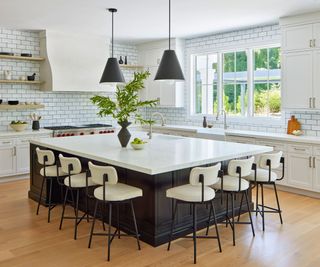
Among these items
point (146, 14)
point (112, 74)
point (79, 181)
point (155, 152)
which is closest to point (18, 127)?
point (112, 74)

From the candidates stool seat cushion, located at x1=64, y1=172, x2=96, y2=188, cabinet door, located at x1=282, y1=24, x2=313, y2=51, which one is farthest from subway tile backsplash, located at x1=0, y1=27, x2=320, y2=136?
stool seat cushion, located at x1=64, y1=172, x2=96, y2=188

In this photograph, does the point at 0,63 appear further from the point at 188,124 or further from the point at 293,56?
the point at 293,56

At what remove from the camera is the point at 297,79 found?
19.2 feet

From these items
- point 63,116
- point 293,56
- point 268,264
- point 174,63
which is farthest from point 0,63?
point 268,264

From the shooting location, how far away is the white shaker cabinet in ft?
21.3

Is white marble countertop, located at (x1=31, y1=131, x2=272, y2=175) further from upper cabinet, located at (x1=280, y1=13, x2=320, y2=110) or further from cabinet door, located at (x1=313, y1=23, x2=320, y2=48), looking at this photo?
cabinet door, located at (x1=313, y1=23, x2=320, y2=48)

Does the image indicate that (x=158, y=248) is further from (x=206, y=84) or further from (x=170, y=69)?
(x=206, y=84)

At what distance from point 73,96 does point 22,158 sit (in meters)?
1.89

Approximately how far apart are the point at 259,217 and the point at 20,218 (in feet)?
9.83

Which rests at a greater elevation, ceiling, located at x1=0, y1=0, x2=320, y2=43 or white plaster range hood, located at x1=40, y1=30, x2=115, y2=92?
ceiling, located at x1=0, y1=0, x2=320, y2=43

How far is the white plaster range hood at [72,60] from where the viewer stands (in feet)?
23.6

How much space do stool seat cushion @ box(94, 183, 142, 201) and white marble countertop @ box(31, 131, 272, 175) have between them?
9.5 inches

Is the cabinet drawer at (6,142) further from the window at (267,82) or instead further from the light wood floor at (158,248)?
the window at (267,82)

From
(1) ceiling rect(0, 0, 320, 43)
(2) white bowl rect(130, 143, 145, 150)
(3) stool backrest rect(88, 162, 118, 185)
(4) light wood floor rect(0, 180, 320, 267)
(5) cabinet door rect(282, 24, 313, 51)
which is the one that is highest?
(1) ceiling rect(0, 0, 320, 43)
